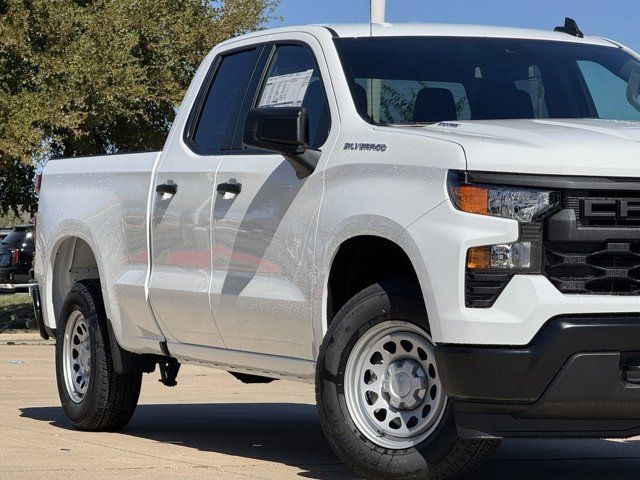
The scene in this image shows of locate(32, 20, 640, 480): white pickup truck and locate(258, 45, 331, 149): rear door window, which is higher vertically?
locate(258, 45, 331, 149): rear door window

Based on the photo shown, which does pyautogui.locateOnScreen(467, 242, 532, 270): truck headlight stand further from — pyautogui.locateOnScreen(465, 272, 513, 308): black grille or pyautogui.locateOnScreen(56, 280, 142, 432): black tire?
pyautogui.locateOnScreen(56, 280, 142, 432): black tire

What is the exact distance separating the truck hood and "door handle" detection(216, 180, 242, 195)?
5.01ft

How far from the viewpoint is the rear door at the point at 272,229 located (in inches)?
278

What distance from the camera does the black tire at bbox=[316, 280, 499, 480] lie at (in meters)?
6.24

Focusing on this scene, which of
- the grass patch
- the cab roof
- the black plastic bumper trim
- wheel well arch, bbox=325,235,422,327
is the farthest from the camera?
the grass patch

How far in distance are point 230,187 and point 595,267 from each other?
226cm

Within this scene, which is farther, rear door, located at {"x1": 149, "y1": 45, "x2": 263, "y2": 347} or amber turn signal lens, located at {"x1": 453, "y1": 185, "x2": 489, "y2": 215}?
rear door, located at {"x1": 149, "y1": 45, "x2": 263, "y2": 347}

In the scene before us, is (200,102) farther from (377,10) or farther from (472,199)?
(377,10)

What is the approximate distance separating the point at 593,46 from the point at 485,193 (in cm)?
238

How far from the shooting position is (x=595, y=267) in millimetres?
5910

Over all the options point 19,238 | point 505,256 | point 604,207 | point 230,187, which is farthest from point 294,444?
point 19,238

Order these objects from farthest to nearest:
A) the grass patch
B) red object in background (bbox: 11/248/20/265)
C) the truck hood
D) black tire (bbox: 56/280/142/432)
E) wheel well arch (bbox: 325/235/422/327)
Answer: red object in background (bbox: 11/248/20/265), the grass patch, black tire (bbox: 56/280/142/432), wheel well arch (bbox: 325/235/422/327), the truck hood

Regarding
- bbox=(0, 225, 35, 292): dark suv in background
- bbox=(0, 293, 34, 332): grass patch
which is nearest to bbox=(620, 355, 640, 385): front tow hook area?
bbox=(0, 293, 34, 332): grass patch

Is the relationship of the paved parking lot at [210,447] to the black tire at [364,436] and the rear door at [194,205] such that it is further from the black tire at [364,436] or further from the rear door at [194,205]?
the rear door at [194,205]
